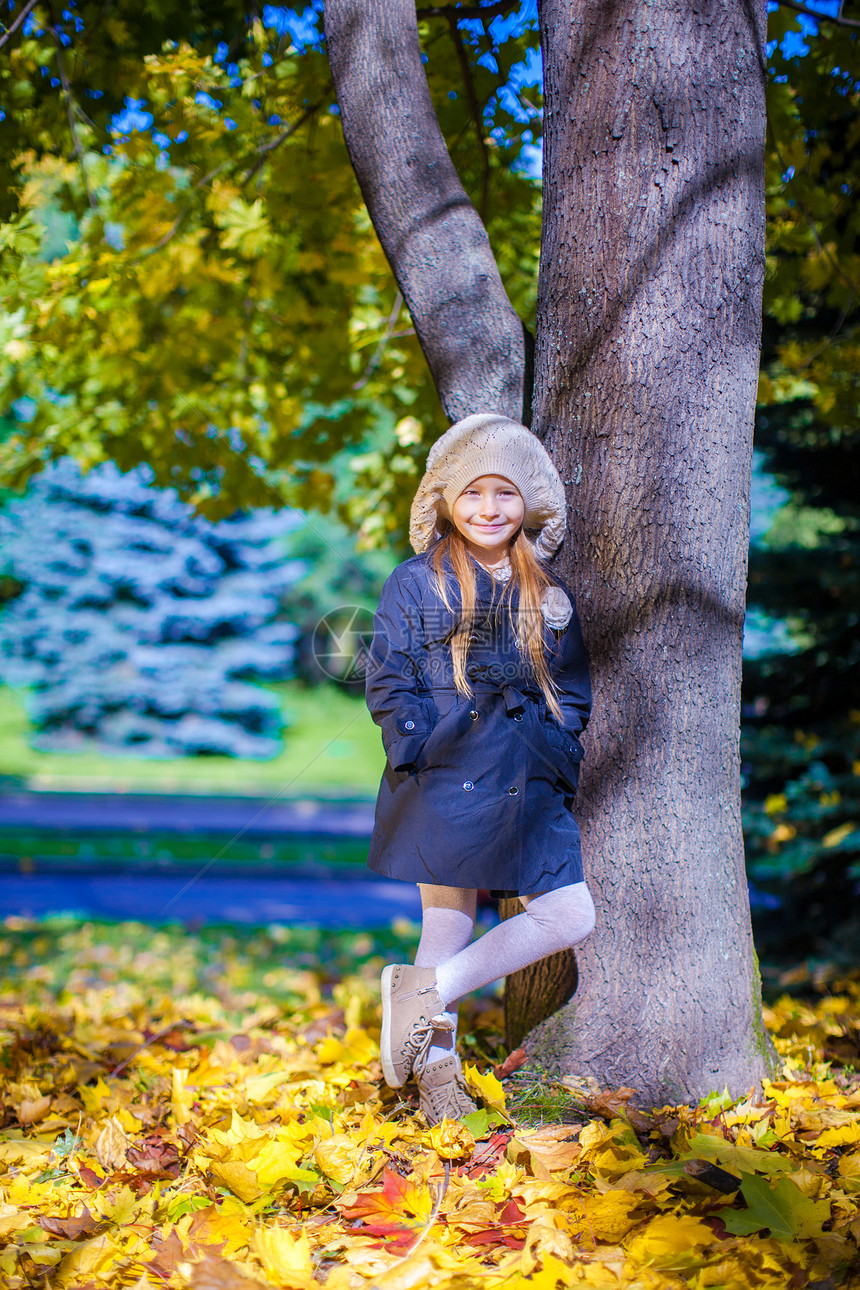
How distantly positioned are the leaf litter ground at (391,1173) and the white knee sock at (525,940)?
A: 270 millimetres

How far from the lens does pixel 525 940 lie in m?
2.07

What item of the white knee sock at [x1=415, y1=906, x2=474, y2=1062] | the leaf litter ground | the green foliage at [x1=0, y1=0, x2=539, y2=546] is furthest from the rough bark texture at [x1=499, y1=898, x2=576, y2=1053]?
the green foliage at [x1=0, y1=0, x2=539, y2=546]

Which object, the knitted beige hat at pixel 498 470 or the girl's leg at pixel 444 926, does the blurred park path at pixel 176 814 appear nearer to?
the girl's leg at pixel 444 926

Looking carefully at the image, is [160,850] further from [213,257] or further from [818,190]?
[818,190]

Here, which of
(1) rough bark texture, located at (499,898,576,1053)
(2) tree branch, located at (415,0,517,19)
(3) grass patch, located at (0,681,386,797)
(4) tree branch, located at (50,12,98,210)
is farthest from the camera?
(3) grass patch, located at (0,681,386,797)

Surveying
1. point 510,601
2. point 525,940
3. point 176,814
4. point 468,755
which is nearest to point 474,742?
point 468,755

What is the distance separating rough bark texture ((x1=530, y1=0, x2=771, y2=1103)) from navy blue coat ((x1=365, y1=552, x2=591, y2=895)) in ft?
0.67

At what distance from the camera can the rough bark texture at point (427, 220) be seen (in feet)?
8.04

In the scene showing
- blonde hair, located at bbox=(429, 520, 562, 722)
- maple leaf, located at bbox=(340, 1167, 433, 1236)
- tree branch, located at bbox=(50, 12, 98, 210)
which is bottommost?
maple leaf, located at bbox=(340, 1167, 433, 1236)

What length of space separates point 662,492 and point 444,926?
1166 mm

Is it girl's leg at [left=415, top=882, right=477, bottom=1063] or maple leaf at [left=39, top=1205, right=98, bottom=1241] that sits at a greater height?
girl's leg at [left=415, top=882, right=477, bottom=1063]

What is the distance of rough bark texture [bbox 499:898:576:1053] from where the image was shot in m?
2.36

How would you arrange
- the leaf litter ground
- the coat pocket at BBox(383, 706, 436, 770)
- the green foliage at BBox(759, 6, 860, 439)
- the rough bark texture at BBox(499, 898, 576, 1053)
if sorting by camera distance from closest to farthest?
the leaf litter ground, the coat pocket at BBox(383, 706, 436, 770), the rough bark texture at BBox(499, 898, 576, 1053), the green foliage at BBox(759, 6, 860, 439)

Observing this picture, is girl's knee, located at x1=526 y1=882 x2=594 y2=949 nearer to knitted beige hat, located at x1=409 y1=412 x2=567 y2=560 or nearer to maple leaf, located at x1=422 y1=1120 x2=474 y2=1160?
maple leaf, located at x1=422 y1=1120 x2=474 y2=1160
